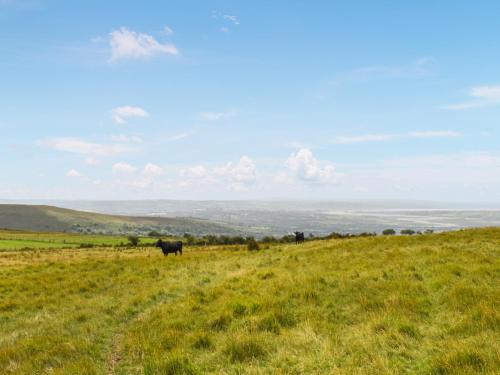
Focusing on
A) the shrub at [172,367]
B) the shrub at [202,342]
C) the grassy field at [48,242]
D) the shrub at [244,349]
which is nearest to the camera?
Result: the shrub at [172,367]

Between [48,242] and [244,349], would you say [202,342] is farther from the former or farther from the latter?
[48,242]

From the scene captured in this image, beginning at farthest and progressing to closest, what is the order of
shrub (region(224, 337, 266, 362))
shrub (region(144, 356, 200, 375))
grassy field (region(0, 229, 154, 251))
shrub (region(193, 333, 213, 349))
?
1. grassy field (region(0, 229, 154, 251))
2. shrub (region(193, 333, 213, 349))
3. shrub (region(224, 337, 266, 362))
4. shrub (region(144, 356, 200, 375))

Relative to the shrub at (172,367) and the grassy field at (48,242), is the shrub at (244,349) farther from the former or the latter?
the grassy field at (48,242)

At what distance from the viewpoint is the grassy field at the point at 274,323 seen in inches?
299

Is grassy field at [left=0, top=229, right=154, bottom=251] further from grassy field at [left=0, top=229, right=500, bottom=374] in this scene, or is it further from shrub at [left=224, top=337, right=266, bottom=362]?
shrub at [left=224, top=337, right=266, bottom=362]

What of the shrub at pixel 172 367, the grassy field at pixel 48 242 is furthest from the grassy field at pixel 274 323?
the grassy field at pixel 48 242

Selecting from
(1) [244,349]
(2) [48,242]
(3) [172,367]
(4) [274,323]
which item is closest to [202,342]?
(1) [244,349]

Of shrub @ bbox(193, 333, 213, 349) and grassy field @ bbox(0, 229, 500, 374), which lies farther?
shrub @ bbox(193, 333, 213, 349)

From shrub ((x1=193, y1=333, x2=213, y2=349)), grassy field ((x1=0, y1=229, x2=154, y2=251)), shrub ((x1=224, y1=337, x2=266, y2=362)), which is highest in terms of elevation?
shrub ((x1=224, y1=337, x2=266, y2=362))

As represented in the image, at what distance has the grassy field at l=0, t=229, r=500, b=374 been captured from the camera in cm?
759

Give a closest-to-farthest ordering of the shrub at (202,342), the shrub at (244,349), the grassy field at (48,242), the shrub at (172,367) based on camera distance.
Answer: the shrub at (172,367)
the shrub at (244,349)
the shrub at (202,342)
the grassy field at (48,242)

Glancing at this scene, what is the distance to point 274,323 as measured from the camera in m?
10.0

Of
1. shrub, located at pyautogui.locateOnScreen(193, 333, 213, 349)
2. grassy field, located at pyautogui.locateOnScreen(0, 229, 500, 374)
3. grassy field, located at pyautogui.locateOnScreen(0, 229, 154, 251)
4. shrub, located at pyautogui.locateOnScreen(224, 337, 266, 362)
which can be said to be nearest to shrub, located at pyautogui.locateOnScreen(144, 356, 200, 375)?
grassy field, located at pyautogui.locateOnScreen(0, 229, 500, 374)

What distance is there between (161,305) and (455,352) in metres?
9.97
